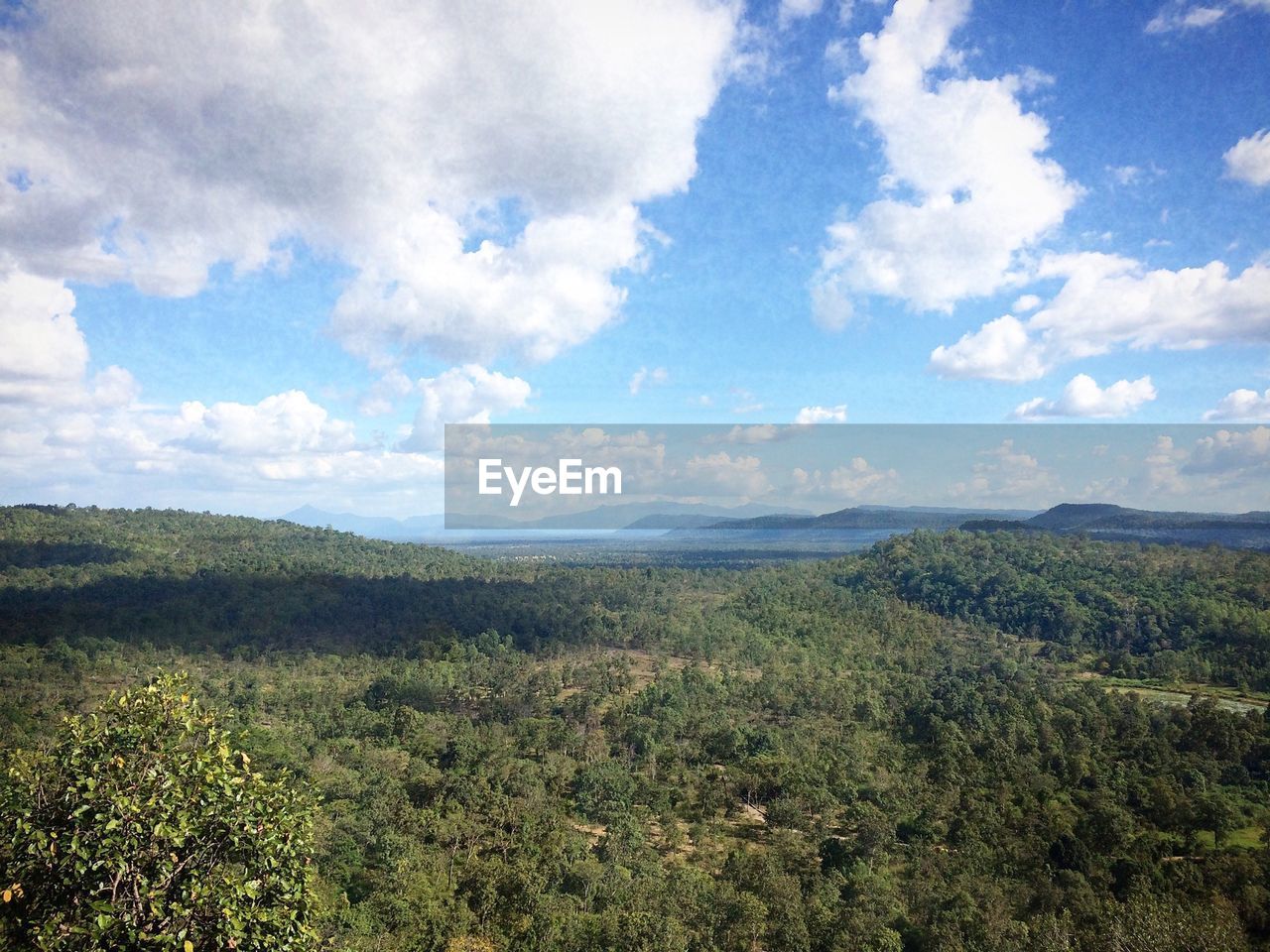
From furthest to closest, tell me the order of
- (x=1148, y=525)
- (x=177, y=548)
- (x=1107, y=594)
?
(x=1148, y=525) < (x=177, y=548) < (x=1107, y=594)

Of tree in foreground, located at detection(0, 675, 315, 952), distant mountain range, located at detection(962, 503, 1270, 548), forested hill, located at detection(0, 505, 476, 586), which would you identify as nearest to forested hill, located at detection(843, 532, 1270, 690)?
distant mountain range, located at detection(962, 503, 1270, 548)

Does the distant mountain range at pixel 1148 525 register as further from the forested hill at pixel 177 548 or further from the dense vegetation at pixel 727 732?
the forested hill at pixel 177 548

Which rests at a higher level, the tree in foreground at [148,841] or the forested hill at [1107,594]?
the tree in foreground at [148,841]

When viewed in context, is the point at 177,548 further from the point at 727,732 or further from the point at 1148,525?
the point at 1148,525

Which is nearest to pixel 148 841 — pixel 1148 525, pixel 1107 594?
pixel 1107 594

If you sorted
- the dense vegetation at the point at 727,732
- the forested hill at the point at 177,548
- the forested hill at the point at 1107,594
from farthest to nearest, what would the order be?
the forested hill at the point at 177,548, the forested hill at the point at 1107,594, the dense vegetation at the point at 727,732

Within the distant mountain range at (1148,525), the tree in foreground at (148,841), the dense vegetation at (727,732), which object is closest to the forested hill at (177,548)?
the dense vegetation at (727,732)

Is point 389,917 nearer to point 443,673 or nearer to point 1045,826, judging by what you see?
point 1045,826
